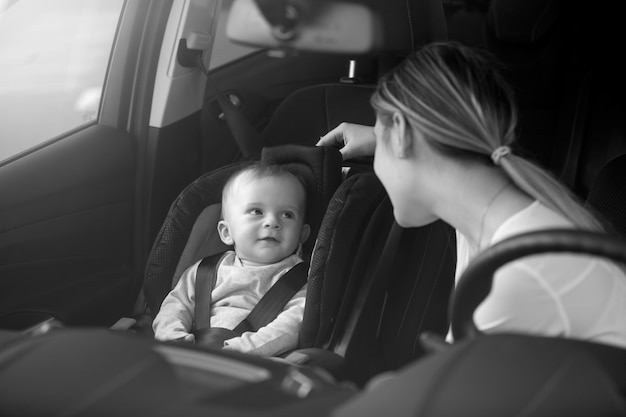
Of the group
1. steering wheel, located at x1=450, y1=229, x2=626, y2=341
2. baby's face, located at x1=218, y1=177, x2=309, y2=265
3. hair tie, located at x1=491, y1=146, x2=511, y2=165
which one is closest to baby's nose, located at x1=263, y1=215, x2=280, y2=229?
baby's face, located at x1=218, y1=177, x2=309, y2=265

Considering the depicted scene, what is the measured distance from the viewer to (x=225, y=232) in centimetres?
225

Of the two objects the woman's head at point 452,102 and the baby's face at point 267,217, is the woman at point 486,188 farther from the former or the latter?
the baby's face at point 267,217

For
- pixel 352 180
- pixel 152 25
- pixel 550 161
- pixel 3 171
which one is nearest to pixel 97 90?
pixel 152 25

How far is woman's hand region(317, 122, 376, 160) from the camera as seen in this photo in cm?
224

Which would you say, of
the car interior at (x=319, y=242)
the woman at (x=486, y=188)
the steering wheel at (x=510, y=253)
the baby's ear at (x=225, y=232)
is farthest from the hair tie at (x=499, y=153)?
the baby's ear at (x=225, y=232)

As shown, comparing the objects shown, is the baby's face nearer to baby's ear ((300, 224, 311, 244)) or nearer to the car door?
baby's ear ((300, 224, 311, 244))

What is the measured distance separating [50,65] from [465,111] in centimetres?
136

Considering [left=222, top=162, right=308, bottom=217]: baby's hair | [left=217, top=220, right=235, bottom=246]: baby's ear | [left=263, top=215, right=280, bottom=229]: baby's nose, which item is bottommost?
[left=217, top=220, right=235, bottom=246]: baby's ear

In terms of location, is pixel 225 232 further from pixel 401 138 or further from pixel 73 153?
pixel 401 138

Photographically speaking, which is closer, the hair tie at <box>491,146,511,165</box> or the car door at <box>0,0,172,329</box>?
the hair tie at <box>491,146,511,165</box>

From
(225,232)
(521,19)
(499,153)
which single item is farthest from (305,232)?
(521,19)

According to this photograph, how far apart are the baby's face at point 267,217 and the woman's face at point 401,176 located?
0.52 m

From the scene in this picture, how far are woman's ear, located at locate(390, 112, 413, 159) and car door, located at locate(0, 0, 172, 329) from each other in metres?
1.12

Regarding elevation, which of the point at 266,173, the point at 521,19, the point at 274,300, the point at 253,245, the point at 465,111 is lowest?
the point at 274,300
